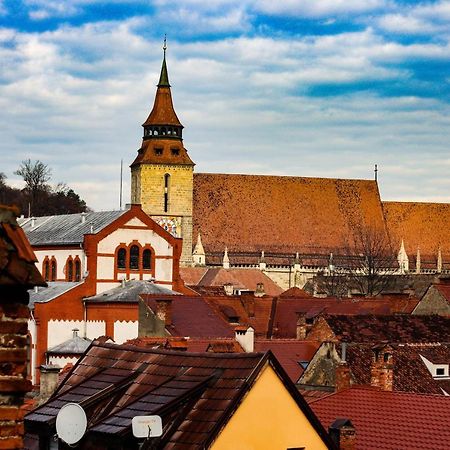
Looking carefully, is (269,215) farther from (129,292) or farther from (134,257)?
(129,292)

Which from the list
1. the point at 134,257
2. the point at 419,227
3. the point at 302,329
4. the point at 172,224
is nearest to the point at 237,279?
→ the point at 172,224

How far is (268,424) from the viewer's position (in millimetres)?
14148

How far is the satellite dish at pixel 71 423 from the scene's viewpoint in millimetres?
11867

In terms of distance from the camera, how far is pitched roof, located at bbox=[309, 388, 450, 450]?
19.4 m

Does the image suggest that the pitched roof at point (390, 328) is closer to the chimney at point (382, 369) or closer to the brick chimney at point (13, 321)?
the chimney at point (382, 369)

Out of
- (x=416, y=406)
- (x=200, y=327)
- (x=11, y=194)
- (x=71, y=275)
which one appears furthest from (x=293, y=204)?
(x=416, y=406)

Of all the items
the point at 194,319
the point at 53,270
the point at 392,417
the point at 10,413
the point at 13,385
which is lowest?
the point at 194,319

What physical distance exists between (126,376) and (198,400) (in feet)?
5.73

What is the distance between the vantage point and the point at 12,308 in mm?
6117

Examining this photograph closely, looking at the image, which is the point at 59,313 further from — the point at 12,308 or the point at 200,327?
the point at 12,308

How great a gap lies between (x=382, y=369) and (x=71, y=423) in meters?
18.9

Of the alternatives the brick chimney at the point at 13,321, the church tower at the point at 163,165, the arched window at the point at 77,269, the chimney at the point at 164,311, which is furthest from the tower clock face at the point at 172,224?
the brick chimney at the point at 13,321

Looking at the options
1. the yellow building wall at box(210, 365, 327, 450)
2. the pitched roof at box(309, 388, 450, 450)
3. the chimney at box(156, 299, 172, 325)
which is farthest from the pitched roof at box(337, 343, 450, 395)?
the chimney at box(156, 299, 172, 325)

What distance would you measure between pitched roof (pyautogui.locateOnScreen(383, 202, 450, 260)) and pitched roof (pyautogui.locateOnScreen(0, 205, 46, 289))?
137 m
